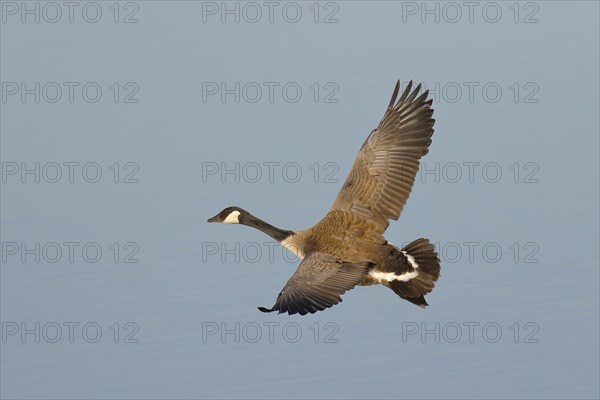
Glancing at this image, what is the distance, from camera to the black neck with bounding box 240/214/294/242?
1280cm

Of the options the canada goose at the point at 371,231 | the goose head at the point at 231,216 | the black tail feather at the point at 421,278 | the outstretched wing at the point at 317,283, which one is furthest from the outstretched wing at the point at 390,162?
the goose head at the point at 231,216

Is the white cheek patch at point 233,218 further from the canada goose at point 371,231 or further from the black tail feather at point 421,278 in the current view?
the black tail feather at point 421,278

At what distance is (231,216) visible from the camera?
13.5 meters

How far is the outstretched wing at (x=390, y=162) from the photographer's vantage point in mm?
12695

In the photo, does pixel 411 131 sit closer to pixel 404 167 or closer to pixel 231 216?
pixel 404 167

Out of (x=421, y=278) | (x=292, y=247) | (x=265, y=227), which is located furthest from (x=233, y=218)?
(x=421, y=278)

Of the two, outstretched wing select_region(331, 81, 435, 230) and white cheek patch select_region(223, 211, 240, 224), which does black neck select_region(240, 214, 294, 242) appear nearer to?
white cheek patch select_region(223, 211, 240, 224)

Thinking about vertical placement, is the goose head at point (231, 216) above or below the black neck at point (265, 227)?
above

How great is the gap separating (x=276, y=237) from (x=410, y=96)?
215cm

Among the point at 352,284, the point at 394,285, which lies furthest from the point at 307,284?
the point at 394,285

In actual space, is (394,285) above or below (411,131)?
below

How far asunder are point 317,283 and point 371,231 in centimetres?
125

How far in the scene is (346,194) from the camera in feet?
41.9

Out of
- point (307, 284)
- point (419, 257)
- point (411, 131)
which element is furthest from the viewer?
point (411, 131)
